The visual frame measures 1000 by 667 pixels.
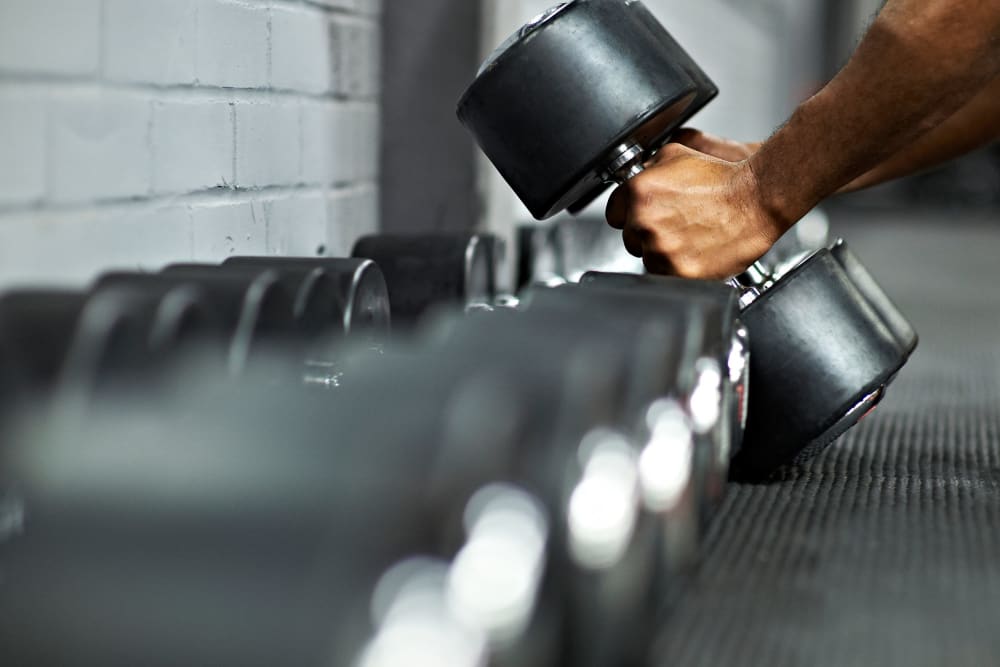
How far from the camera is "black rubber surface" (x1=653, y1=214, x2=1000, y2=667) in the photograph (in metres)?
0.75

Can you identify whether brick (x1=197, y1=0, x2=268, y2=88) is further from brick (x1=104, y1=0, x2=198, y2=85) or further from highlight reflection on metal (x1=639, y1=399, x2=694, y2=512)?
highlight reflection on metal (x1=639, y1=399, x2=694, y2=512)

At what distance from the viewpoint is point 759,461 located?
3.82 feet

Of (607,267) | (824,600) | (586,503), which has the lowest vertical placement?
(824,600)

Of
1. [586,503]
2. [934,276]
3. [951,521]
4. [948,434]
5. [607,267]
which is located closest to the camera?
[586,503]

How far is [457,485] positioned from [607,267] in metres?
1.60

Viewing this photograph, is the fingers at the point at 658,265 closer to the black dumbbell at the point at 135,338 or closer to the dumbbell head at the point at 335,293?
the dumbbell head at the point at 335,293

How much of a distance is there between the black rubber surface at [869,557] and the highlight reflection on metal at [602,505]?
0.50ft

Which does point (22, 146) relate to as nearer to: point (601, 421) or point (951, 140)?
point (601, 421)

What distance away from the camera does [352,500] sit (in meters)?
0.53

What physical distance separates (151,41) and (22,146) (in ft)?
0.82

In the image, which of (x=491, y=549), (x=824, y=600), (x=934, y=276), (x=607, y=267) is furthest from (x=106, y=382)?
(x=934, y=276)

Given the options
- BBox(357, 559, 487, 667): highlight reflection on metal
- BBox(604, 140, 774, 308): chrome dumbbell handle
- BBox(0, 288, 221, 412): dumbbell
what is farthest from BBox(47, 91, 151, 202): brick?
BBox(357, 559, 487, 667): highlight reflection on metal

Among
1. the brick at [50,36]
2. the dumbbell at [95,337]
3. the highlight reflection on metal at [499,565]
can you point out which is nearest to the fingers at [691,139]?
the brick at [50,36]

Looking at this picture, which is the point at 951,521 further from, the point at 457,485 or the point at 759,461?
the point at 457,485
